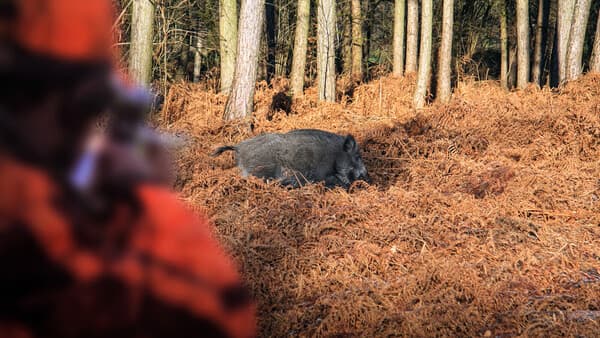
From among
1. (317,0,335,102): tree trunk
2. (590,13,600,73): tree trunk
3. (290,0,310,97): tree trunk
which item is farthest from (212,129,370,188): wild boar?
(590,13,600,73): tree trunk

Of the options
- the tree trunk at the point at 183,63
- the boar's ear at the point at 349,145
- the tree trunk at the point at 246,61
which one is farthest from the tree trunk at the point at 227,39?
the boar's ear at the point at 349,145

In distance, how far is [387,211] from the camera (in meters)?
7.61

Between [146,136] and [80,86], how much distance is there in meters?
0.09

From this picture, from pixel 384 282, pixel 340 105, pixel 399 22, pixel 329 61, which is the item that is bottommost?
pixel 384 282

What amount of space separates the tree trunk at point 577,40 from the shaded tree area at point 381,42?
0.9 inches

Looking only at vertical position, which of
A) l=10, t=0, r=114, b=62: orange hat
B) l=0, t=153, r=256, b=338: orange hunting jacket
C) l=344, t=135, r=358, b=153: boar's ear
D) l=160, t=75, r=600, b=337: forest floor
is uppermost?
l=10, t=0, r=114, b=62: orange hat

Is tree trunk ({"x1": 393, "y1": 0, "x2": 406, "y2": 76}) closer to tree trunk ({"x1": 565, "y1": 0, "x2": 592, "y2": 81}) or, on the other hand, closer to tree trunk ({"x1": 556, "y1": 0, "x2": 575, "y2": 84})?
tree trunk ({"x1": 556, "y1": 0, "x2": 575, "y2": 84})

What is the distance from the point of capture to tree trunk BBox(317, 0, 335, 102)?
16359 mm

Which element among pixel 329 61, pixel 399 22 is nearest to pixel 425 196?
pixel 329 61

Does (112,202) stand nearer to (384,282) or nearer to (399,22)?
(384,282)

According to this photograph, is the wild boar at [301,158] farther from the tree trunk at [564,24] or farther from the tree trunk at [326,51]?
the tree trunk at [564,24]

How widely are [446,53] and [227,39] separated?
5355mm

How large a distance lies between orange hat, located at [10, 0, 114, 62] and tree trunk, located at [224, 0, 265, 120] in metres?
12.2

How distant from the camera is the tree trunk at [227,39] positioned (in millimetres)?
15977
